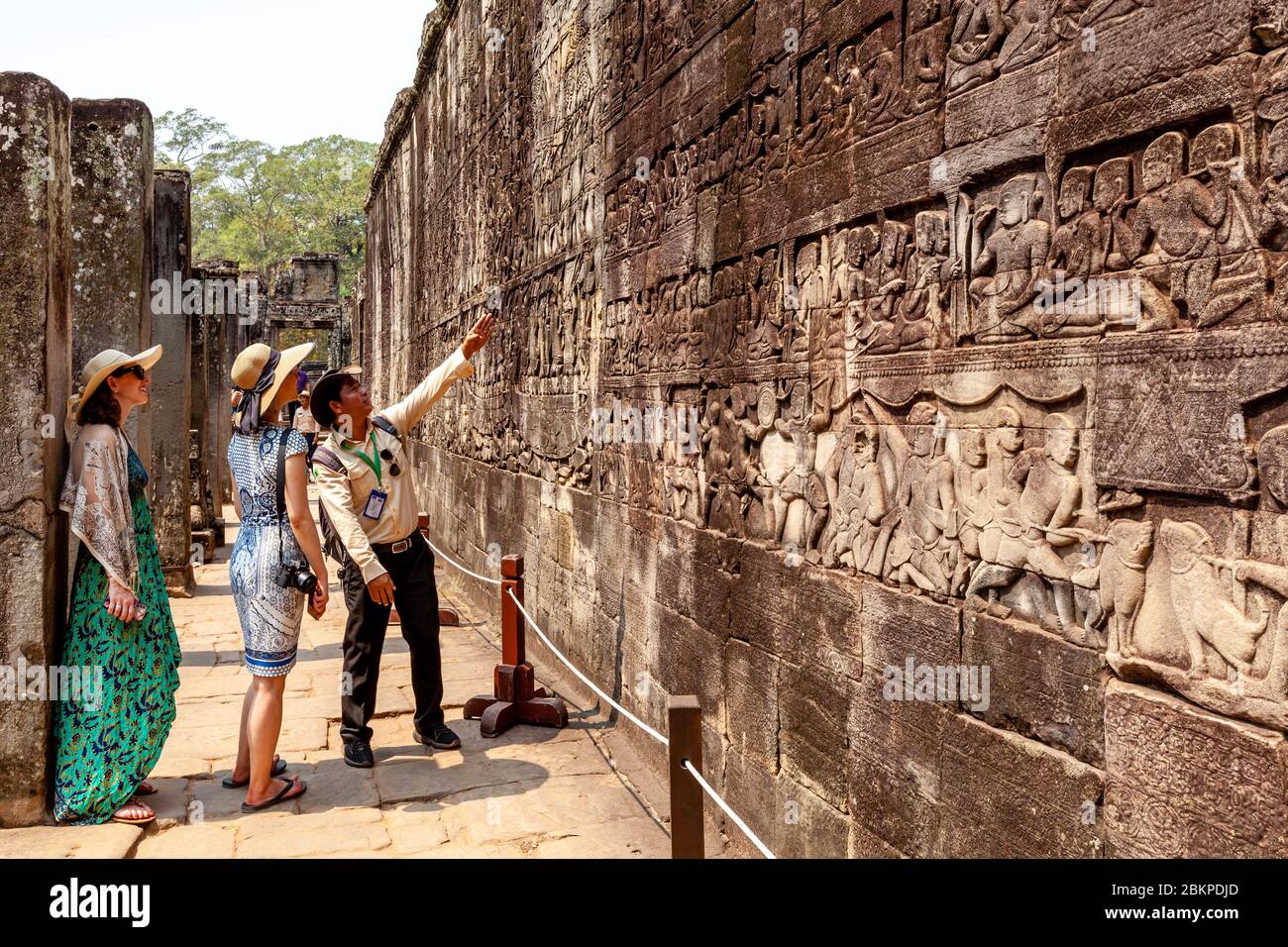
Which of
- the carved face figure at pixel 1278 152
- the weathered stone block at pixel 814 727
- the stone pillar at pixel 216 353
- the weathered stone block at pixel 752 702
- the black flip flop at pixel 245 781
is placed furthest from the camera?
the stone pillar at pixel 216 353

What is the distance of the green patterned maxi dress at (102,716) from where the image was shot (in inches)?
171

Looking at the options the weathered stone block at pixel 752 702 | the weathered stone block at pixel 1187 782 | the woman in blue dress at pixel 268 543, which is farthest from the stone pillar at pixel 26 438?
the weathered stone block at pixel 1187 782

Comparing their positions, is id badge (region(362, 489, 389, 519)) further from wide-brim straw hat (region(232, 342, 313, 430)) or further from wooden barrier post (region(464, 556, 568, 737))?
wooden barrier post (region(464, 556, 568, 737))

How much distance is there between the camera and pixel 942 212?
283 cm

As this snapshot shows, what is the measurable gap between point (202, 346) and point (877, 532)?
1212 centimetres

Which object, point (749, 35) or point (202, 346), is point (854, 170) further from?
point (202, 346)

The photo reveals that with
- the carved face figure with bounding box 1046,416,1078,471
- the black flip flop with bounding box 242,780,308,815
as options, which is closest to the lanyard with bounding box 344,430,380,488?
the black flip flop with bounding box 242,780,308,815

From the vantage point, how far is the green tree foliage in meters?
56.6

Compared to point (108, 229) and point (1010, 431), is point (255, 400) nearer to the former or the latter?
point (1010, 431)

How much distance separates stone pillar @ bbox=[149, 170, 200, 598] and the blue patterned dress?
6.11m

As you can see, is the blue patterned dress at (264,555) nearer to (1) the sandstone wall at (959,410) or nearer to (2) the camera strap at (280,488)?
(2) the camera strap at (280,488)

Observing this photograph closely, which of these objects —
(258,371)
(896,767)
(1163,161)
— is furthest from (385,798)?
(1163,161)

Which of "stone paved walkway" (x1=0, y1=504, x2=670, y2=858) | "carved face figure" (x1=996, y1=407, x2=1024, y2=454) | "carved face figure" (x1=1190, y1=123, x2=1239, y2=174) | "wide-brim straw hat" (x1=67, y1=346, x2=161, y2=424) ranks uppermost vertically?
"carved face figure" (x1=1190, y1=123, x2=1239, y2=174)

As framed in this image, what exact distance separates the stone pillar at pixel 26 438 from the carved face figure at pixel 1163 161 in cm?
415
